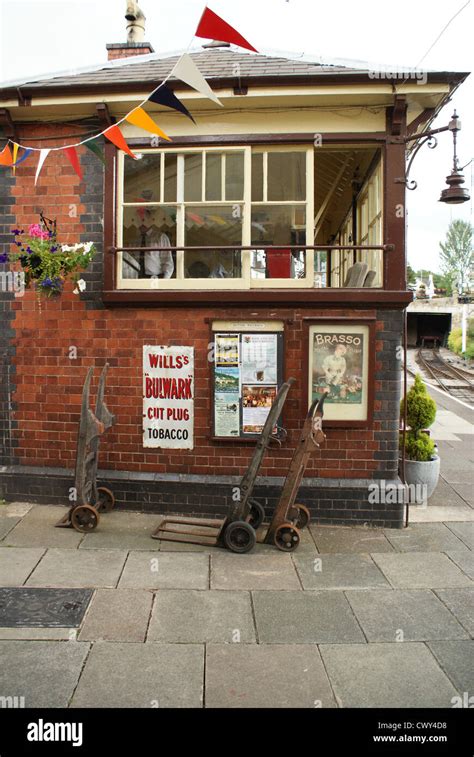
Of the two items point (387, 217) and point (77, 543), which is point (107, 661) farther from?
point (387, 217)

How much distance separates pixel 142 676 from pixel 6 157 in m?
5.61

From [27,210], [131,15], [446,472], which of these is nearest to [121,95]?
[27,210]

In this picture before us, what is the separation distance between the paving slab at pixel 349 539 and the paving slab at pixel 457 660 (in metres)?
1.89

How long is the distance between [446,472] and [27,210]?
7261mm

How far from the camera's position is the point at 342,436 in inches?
270

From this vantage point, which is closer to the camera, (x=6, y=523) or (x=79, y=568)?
→ (x=79, y=568)

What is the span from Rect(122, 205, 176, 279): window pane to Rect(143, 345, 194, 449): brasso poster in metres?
0.93

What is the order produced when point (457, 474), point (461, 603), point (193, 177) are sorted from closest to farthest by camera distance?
point (461, 603), point (193, 177), point (457, 474)

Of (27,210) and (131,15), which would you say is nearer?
(27,210)

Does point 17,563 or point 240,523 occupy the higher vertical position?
point 240,523

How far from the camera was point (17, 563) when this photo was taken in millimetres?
5473

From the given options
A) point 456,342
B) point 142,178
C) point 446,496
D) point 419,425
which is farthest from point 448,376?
point 142,178

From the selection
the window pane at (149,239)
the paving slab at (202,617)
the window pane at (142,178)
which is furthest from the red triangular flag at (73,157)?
the paving slab at (202,617)

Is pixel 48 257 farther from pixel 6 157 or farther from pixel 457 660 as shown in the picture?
pixel 457 660
